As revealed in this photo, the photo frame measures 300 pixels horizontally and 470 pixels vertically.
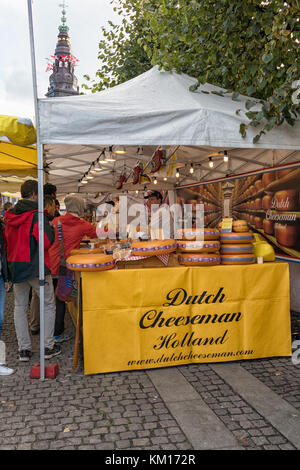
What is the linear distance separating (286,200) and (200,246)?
8.08 ft

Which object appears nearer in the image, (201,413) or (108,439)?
(108,439)

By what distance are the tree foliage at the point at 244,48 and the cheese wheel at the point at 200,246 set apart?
117 cm

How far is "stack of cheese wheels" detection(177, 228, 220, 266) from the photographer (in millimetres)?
3916

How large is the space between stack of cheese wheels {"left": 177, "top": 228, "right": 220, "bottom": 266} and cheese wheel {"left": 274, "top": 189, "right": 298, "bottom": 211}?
2.08 metres

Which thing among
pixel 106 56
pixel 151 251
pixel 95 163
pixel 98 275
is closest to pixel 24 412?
pixel 98 275

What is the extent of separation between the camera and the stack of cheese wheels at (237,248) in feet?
13.3

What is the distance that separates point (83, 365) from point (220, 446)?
1.84m

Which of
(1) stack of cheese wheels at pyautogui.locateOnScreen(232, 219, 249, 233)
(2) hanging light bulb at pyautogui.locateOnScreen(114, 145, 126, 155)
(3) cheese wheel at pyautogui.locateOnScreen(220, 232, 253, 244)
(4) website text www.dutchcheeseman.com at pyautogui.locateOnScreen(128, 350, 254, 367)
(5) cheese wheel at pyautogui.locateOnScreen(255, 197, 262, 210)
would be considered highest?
(2) hanging light bulb at pyautogui.locateOnScreen(114, 145, 126, 155)

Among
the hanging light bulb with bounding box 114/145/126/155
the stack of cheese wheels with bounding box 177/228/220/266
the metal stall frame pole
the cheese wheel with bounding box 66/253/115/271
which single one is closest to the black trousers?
the metal stall frame pole

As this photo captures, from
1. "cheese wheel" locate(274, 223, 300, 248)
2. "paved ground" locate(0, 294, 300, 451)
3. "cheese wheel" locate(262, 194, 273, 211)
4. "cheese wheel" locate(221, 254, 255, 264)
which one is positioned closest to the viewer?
"paved ground" locate(0, 294, 300, 451)

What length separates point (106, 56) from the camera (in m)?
9.54

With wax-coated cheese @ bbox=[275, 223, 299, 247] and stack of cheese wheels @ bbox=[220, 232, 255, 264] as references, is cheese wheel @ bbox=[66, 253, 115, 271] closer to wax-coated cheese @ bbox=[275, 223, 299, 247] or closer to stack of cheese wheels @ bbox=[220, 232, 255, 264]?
stack of cheese wheels @ bbox=[220, 232, 255, 264]
